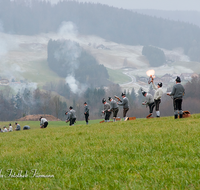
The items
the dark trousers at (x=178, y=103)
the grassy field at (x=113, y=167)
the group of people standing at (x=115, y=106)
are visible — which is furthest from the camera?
the group of people standing at (x=115, y=106)

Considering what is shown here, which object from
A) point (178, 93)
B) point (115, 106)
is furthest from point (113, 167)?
point (115, 106)

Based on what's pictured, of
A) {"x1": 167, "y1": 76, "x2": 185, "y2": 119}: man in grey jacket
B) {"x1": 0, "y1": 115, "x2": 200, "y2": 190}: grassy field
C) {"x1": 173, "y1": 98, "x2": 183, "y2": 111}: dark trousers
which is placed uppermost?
{"x1": 167, "y1": 76, "x2": 185, "y2": 119}: man in grey jacket

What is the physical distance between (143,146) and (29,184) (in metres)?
3.67

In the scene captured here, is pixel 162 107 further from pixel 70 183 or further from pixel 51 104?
pixel 70 183

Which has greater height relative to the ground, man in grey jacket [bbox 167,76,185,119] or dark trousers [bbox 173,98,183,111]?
man in grey jacket [bbox 167,76,185,119]

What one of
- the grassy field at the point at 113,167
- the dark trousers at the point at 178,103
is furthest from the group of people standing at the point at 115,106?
the grassy field at the point at 113,167

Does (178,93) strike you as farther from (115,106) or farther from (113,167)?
(113,167)

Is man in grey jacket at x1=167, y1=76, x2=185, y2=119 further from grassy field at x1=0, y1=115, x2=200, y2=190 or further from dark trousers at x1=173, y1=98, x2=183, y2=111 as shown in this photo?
grassy field at x1=0, y1=115, x2=200, y2=190

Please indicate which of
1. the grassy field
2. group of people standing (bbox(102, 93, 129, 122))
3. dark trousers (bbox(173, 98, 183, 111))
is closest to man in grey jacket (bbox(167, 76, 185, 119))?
dark trousers (bbox(173, 98, 183, 111))

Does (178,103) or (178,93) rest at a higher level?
(178,93)

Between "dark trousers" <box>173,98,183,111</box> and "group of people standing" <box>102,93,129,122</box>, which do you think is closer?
"dark trousers" <box>173,98,183,111</box>

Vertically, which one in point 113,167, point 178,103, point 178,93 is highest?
point 178,93

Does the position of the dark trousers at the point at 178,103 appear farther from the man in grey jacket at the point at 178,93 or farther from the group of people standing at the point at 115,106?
the group of people standing at the point at 115,106

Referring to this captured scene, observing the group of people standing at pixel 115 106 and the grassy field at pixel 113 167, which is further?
the group of people standing at pixel 115 106
